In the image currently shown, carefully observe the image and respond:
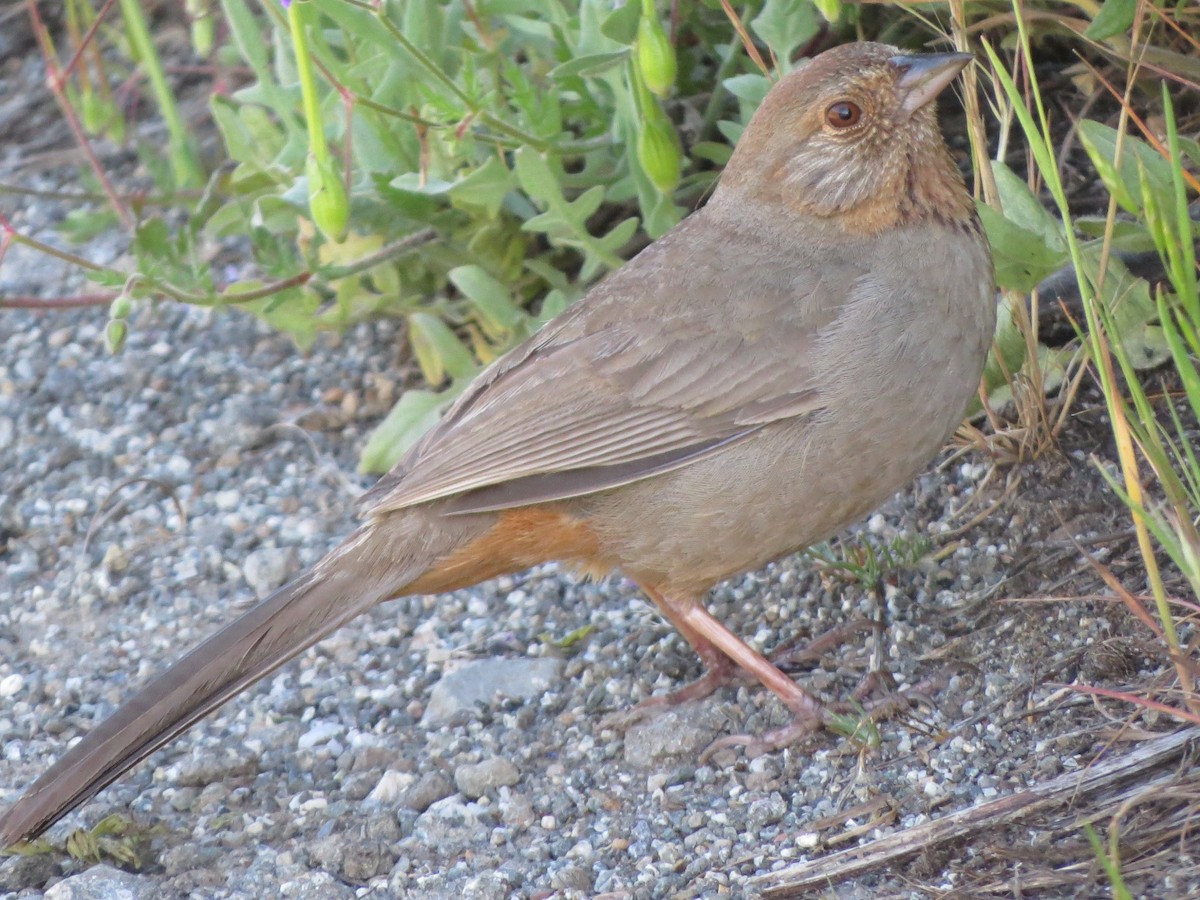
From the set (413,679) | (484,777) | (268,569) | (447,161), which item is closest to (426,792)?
(484,777)

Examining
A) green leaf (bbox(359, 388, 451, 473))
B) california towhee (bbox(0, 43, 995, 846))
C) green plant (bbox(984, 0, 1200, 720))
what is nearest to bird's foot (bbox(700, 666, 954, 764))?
california towhee (bbox(0, 43, 995, 846))

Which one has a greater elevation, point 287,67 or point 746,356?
point 287,67

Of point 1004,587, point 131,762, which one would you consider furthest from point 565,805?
point 1004,587

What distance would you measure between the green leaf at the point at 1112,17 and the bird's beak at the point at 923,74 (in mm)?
304

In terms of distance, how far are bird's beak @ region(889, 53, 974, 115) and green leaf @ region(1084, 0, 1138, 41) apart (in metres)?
0.30

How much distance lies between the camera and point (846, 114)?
402 centimetres

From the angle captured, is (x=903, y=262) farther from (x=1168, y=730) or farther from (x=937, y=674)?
(x=1168, y=730)

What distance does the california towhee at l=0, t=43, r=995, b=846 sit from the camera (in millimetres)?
3770

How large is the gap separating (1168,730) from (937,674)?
0.76 m

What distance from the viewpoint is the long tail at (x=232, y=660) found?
3.59m

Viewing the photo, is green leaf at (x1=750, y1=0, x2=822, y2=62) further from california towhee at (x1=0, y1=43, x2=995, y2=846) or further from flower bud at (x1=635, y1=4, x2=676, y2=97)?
flower bud at (x1=635, y1=4, x2=676, y2=97)

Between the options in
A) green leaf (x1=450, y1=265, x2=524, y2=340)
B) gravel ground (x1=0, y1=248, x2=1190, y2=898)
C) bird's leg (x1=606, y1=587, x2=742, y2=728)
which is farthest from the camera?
green leaf (x1=450, y1=265, x2=524, y2=340)

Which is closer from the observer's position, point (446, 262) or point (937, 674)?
point (937, 674)

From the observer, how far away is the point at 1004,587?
4.07m
